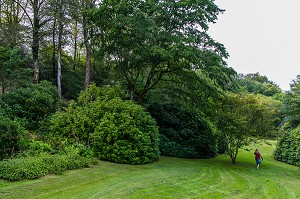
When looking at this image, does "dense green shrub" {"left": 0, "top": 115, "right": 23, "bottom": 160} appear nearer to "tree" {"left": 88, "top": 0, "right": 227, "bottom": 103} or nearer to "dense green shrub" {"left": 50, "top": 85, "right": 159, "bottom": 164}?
"dense green shrub" {"left": 50, "top": 85, "right": 159, "bottom": 164}

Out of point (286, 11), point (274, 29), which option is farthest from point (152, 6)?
point (274, 29)

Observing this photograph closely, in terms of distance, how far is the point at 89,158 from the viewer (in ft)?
33.6

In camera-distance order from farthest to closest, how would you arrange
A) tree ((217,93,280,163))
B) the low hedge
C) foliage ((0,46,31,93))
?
tree ((217,93,280,163)), foliage ((0,46,31,93)), the low hedge

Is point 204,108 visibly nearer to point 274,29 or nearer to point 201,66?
point 201,66

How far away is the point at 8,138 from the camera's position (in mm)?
8781

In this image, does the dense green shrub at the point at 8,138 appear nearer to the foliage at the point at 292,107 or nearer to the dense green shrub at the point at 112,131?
the dense green shrub at the point at 112,131

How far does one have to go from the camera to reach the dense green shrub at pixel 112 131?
1146 centimetres

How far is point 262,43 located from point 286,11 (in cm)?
1402

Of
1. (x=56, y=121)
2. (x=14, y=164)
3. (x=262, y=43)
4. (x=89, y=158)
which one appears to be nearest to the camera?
(x=14, y=164)

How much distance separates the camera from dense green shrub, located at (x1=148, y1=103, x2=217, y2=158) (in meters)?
17.3

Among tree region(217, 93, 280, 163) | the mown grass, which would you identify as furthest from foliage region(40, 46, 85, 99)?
the mown grass

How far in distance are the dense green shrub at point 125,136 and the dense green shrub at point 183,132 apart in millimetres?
4339

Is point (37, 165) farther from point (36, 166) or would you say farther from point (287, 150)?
point (287, 150)

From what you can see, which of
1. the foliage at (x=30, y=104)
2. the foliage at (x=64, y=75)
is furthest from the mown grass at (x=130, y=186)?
the foliage at (x=64, y=75)
